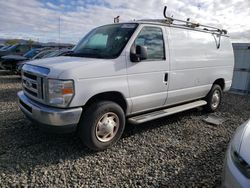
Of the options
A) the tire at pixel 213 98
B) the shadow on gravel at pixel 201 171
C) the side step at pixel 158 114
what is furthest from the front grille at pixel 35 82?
the tire at pixel 213 98

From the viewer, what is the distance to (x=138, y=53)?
3.69 metres

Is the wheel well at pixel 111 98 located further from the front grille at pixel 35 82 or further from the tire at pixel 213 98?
the tire at pixel 213 98

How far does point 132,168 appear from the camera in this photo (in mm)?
3191

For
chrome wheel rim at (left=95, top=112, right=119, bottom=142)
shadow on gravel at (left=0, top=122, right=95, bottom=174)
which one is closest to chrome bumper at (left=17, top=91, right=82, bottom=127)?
chrome wheel rim at (left=95, top=112, right=119, bottom=142)

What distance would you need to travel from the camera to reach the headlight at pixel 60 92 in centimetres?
303

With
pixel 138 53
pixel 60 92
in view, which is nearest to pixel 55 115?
pixel 60 92

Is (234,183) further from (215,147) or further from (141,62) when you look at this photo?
(141,62)

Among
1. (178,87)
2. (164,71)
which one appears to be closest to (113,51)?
(164,71)

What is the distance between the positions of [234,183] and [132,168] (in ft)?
→ 5.18

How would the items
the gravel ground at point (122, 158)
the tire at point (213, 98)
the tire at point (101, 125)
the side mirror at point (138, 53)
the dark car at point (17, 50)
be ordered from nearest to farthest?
the gravel ground at point (122, 158) < the tire at point (101, 125) < the side mirror at point (138, 53) < the tire at point (213, 98) < the dark car at point (17, 50)

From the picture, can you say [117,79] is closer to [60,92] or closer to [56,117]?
[60,92]

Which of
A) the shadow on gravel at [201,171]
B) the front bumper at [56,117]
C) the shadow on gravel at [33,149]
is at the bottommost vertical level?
the shadow on gravel at [201,171]

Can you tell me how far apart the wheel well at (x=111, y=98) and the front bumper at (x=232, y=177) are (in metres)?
2.00

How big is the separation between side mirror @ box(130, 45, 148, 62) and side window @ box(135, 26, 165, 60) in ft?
0.68
